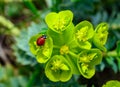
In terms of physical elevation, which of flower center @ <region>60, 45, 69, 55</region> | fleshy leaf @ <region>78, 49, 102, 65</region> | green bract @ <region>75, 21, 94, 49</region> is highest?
green bract @ <region>75, 21, 94, 49</region>

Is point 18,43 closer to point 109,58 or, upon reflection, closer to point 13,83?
point 13,83

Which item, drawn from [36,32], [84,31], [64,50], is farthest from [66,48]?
[36,32]

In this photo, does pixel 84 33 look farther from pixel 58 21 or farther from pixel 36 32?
pixel 36 32

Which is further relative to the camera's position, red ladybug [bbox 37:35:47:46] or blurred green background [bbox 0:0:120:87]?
blurred green background [bbox 0:0:120:87]

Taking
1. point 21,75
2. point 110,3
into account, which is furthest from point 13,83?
point 110,3

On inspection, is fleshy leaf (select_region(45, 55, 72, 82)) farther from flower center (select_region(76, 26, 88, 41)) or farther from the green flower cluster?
flower center (select_region(76, 26, 88, 41))

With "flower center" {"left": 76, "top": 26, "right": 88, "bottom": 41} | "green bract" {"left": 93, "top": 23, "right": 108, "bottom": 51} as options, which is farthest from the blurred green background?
"flower center" {"left": 76, "top": 26, "right": 88, "bottom": 41}
